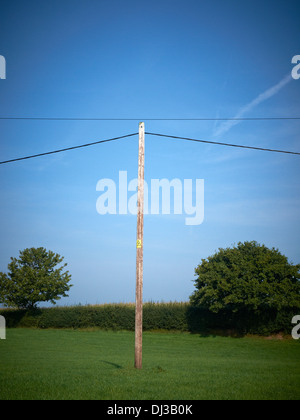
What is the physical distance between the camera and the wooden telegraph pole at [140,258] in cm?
1253

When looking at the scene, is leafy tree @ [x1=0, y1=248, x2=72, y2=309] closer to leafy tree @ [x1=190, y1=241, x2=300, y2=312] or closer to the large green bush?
the large green bush

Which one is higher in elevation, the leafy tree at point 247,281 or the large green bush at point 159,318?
the leafy tree at point 247,281

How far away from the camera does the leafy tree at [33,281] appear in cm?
5209

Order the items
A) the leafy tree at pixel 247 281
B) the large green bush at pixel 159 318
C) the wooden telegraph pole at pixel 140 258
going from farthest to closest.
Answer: the large green bush at pixel 159 318
the leafy tree at pixel 247 281
the wooden telegraph pole at pixel 140 258

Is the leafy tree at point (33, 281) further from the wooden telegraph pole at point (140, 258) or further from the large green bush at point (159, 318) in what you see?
the wooden telegraph pole at point (140, 258)

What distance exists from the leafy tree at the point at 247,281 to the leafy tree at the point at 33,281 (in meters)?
24.8

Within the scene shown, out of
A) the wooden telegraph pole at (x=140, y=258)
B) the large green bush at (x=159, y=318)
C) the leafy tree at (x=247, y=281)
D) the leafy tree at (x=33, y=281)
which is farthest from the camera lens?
the leafy tree at (x=33, y=281)

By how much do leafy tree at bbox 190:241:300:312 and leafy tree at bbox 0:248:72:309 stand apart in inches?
977

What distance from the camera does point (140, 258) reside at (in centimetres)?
1289

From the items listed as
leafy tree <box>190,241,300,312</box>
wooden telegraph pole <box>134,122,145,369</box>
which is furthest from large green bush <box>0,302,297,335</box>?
wooden telegraph pole <box>134,122,145,369</box>

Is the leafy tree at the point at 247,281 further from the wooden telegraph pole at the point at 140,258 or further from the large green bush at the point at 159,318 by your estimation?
the wooden telegraph pole at the point at 140,258

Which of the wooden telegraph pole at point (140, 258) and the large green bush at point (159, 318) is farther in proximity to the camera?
the large green bush at point (159, 318)

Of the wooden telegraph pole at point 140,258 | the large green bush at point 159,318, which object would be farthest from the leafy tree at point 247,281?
the wooden telegraph pole at point 140,258
